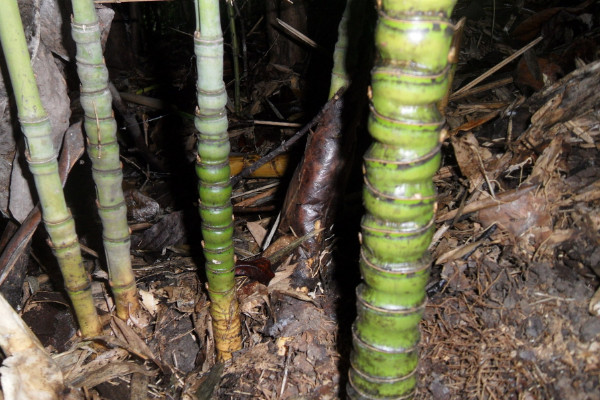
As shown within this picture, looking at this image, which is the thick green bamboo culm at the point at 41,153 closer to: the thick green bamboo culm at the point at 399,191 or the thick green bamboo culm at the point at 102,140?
the thick green bamboo culm at the point at 102,140

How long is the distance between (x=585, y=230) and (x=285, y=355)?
1.21m

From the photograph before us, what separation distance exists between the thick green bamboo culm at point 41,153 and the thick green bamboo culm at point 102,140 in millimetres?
120

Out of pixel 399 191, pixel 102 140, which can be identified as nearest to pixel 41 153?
pixel 102 140

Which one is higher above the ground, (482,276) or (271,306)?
(482,276)

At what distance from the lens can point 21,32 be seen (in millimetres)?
1429

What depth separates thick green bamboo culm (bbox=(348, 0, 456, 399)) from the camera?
1.07 metres

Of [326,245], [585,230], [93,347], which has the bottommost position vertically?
[93,347]

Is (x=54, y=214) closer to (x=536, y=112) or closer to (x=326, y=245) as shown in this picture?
(x=326, y=245)

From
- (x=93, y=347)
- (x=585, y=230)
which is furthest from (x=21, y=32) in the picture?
(x=585, y=230)

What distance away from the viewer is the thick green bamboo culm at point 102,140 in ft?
5.02

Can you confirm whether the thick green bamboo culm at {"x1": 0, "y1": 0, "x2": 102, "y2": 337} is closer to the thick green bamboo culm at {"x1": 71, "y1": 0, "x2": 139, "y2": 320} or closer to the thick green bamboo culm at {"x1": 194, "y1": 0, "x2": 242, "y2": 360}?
the thick green bamboo culm at {"x1": 71, "y1": 0, "x2": 139, "y2": 320}

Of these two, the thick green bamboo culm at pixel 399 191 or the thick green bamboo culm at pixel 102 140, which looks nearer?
the thick green bamboo culm at pixel 399 191

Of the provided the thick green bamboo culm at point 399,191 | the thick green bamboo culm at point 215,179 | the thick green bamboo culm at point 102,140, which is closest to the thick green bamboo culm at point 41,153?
the thick green bamboo culm at point 102,140

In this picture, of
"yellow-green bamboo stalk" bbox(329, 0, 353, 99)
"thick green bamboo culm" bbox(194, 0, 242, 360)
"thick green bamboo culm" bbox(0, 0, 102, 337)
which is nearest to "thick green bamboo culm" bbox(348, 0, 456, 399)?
"thick green bamboo culm" bbox(194, 0, 242, 360)
